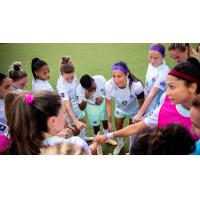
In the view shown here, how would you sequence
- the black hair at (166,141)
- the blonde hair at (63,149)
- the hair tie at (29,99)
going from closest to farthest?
the black hair at (166,141), the hair tie at (29,99), the blonde hair at (63,149)

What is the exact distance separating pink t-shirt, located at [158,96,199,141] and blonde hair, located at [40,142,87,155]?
0.42 metres

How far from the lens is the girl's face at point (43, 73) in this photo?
1854 mm

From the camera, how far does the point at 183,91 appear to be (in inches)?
67.2

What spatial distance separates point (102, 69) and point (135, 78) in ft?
0.60

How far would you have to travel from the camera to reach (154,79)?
1.84 meters

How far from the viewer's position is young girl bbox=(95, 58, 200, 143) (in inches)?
66.2

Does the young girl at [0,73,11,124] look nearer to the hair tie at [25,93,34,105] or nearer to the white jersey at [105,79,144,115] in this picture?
the hair tie at [25,93,34,105]

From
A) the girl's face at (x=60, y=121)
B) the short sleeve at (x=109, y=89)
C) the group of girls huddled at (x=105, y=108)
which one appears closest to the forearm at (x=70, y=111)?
the group of girls huddled at (x=105, y=108)

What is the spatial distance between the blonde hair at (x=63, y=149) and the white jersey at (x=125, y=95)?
1.04 feet

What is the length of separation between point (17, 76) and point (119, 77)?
53cm

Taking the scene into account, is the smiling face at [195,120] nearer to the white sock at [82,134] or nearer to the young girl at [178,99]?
the young girl at [178,99]

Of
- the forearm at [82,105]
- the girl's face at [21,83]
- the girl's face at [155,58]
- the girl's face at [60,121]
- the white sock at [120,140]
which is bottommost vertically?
the white sock at [120,140]
